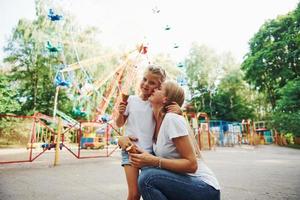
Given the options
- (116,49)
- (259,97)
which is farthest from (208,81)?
Result: (116,49)

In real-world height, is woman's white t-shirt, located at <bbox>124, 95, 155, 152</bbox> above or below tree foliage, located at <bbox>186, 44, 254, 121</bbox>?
below

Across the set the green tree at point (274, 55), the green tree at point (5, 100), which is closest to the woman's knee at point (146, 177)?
the green tree at point (5, 100)

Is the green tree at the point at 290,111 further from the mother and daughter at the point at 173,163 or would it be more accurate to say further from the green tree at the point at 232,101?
the mother and daughter at the point at 173,163

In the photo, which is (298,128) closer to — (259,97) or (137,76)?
(137,76)

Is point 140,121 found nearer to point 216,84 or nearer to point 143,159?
point 143,159

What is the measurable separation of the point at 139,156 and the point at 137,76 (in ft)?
54.5

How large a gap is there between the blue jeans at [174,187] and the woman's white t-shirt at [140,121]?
394 mm

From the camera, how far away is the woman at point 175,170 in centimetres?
140

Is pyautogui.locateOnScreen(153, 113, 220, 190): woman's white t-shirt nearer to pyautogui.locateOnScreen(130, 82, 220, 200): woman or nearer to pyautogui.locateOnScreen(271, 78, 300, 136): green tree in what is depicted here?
pyautogui.locateOnScreen(130, 82, 220, 200): woman

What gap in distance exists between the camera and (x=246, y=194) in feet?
9.94

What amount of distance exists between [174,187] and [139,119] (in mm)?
697

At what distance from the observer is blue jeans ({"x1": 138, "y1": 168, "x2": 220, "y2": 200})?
1396 mm

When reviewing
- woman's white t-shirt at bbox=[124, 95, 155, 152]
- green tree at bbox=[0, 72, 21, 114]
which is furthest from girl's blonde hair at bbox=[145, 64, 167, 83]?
green tree at bbox=[0, 72, 21, 114]

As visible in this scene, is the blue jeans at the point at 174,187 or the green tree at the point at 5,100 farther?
the green tree at the point at 5,100
